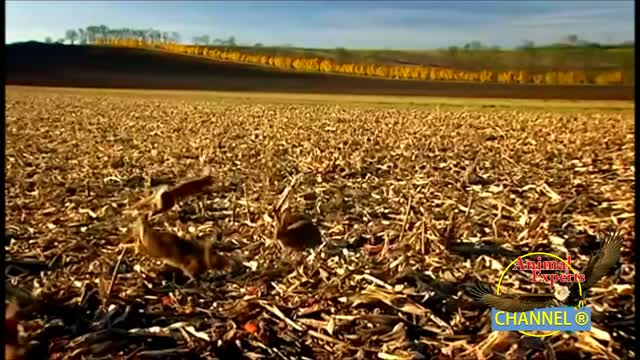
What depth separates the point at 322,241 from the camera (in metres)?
2.71

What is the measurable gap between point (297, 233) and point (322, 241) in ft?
Answer: 0.34

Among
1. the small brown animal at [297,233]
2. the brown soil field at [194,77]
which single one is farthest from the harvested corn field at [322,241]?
the brown soil field at [194,77]

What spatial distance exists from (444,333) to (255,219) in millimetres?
1322

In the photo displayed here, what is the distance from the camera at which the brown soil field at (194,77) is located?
2.82m

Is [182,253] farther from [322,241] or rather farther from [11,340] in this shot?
[11,340]

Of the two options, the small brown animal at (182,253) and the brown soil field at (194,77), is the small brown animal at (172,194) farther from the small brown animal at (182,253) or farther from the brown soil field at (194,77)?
the brown soil field at (194,77)

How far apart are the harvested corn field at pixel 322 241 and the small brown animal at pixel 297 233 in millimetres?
36

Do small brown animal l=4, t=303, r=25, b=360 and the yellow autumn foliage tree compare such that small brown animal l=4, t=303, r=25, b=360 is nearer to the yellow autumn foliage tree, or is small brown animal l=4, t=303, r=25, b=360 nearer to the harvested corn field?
the harvested corn field

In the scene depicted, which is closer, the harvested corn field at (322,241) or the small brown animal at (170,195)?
the harvested corn field at (322,241)

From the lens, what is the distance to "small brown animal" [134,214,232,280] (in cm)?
240

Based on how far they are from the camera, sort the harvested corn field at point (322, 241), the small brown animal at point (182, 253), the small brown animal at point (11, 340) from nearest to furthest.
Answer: the small brown animal at point (11, 340) < the harvested corn field at point (322, 241) < the small brown animal at point (182, 253)

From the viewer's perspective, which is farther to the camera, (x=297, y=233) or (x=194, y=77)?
(x=194, y=77)

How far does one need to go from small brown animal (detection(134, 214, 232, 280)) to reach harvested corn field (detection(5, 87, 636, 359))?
40 millimetres

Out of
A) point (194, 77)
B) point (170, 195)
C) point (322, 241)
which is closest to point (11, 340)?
point (170, 195)
